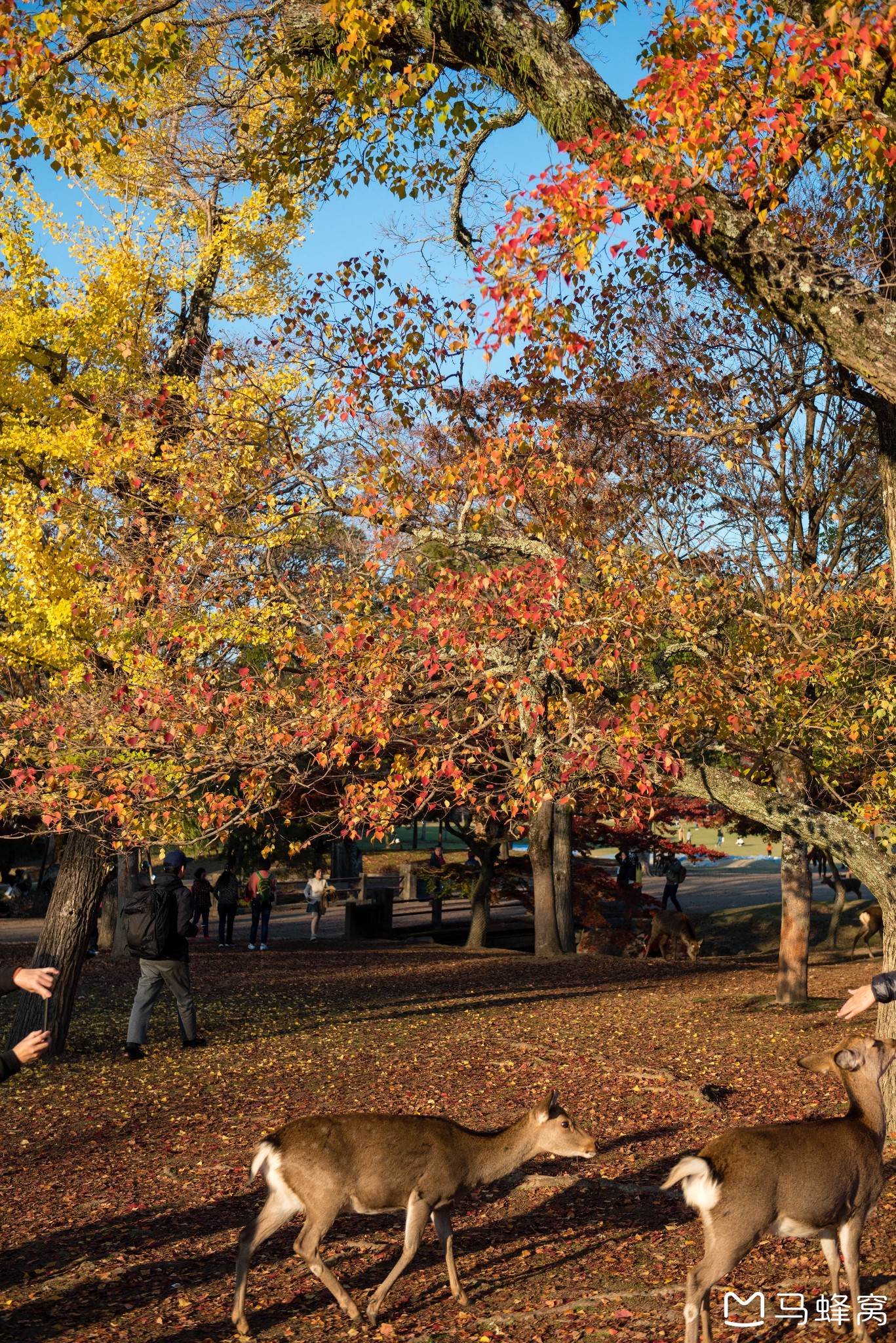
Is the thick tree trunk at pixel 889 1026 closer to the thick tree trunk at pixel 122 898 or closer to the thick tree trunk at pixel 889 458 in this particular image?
the thick tree trunk at pixel 889 458

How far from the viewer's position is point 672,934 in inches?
950

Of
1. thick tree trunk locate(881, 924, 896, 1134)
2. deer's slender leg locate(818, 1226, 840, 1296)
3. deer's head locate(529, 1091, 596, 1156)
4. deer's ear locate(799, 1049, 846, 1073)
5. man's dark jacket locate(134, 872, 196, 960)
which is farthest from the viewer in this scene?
man's dark jacket locate(134, 872, 196, 960)

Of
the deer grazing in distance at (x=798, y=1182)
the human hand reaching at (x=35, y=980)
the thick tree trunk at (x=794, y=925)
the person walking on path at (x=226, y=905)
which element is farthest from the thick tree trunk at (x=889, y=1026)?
the person walking on path at (x=226, y=905)

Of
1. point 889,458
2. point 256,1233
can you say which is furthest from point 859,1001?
point 889,458

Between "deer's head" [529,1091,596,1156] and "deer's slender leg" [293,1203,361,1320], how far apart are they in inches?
48.0

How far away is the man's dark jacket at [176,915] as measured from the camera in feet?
39.0

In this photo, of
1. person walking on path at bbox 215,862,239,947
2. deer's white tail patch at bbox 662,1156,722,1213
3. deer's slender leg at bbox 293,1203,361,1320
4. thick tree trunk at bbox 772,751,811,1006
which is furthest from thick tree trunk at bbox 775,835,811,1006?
person walking on path at bbox 215,862,239,947

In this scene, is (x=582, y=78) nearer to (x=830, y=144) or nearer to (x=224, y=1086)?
(x=830, y=144)

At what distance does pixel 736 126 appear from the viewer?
7.50 meters

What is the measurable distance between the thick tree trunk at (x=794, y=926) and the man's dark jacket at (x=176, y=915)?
8.04 metres

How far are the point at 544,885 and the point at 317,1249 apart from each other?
18449 mm

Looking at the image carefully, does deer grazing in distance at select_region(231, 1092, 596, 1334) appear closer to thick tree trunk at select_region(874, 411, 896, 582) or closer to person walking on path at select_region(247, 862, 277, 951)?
thick tree trunk at select_region(874, 411, 896, 582)

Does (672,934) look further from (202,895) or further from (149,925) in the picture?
(149,925)

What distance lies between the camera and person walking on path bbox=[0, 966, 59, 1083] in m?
4.79
